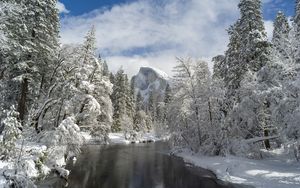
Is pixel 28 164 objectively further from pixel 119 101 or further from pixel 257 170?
pixel 119 101

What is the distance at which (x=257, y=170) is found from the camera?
2275cm

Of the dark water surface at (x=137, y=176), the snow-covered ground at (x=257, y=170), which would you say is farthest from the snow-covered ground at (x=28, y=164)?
the snow-covered ground at (x=257, y=170)

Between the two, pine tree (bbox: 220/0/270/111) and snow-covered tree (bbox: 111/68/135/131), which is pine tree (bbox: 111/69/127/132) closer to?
snow-covered tree (bbox: 111/68/135/131)

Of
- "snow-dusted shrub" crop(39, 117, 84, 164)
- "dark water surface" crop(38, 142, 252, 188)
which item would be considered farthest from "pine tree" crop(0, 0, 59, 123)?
"dark water surface" crop(38, 142, 252, 188)

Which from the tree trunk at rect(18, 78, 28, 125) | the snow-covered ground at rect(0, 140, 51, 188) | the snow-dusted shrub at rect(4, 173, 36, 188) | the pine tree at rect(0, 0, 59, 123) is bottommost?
the snow-dusted shrub at rect(4, 173, 36, 188)

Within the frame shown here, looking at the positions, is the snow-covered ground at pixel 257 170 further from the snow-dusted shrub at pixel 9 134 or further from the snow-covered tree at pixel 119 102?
the snow-covered tree at pixel 119 102

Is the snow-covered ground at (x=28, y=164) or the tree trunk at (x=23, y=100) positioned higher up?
the tree trunk at (x=23, y=100)

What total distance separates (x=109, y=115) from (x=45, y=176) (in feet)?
44.6

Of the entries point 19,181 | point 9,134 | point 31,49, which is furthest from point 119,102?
point 19,181

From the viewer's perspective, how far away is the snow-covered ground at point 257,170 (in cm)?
1948

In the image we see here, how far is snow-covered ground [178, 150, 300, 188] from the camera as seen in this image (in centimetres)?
1948

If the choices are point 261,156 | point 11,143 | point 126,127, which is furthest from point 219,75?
point 126,127

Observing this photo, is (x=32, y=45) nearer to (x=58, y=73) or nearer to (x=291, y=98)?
(x=58, y=73)

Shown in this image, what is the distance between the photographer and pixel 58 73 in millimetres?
31688
